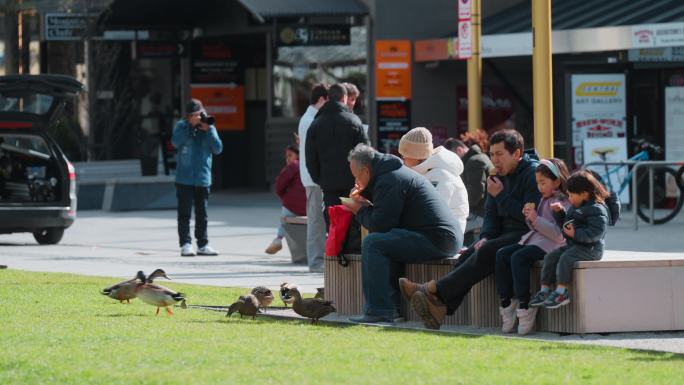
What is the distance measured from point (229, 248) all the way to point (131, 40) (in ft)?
44.4

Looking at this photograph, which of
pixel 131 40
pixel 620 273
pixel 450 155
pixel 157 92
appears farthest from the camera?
pixel 157 92

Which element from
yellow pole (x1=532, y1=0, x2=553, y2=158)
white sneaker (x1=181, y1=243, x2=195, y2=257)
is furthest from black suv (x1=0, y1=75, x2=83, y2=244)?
yellow pole (x1=532, y1=0, x2=553, y2=158)

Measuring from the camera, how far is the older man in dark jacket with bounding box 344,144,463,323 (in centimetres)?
1111

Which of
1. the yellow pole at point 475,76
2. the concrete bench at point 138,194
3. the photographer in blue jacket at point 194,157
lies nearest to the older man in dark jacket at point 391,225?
the yellow pole at point 475,76

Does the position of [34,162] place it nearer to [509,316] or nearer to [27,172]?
[27,172]

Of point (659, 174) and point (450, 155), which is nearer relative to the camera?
point (450, 155)

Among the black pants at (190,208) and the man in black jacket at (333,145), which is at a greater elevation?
the man in black jacket at (333,145)

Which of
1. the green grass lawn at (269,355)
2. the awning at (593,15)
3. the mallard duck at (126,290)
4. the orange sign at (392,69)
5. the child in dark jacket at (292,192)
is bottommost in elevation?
the green grass lawn at (269,355)

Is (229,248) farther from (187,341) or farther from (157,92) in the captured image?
Result: (157,92)

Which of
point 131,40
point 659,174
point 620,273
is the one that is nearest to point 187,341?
point 620,273

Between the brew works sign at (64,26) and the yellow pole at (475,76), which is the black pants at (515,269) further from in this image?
the brew works sign at (64,26)

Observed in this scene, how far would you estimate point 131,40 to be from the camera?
1254 inches

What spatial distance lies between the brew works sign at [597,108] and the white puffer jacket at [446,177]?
34.6 ft

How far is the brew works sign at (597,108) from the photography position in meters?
22.9
